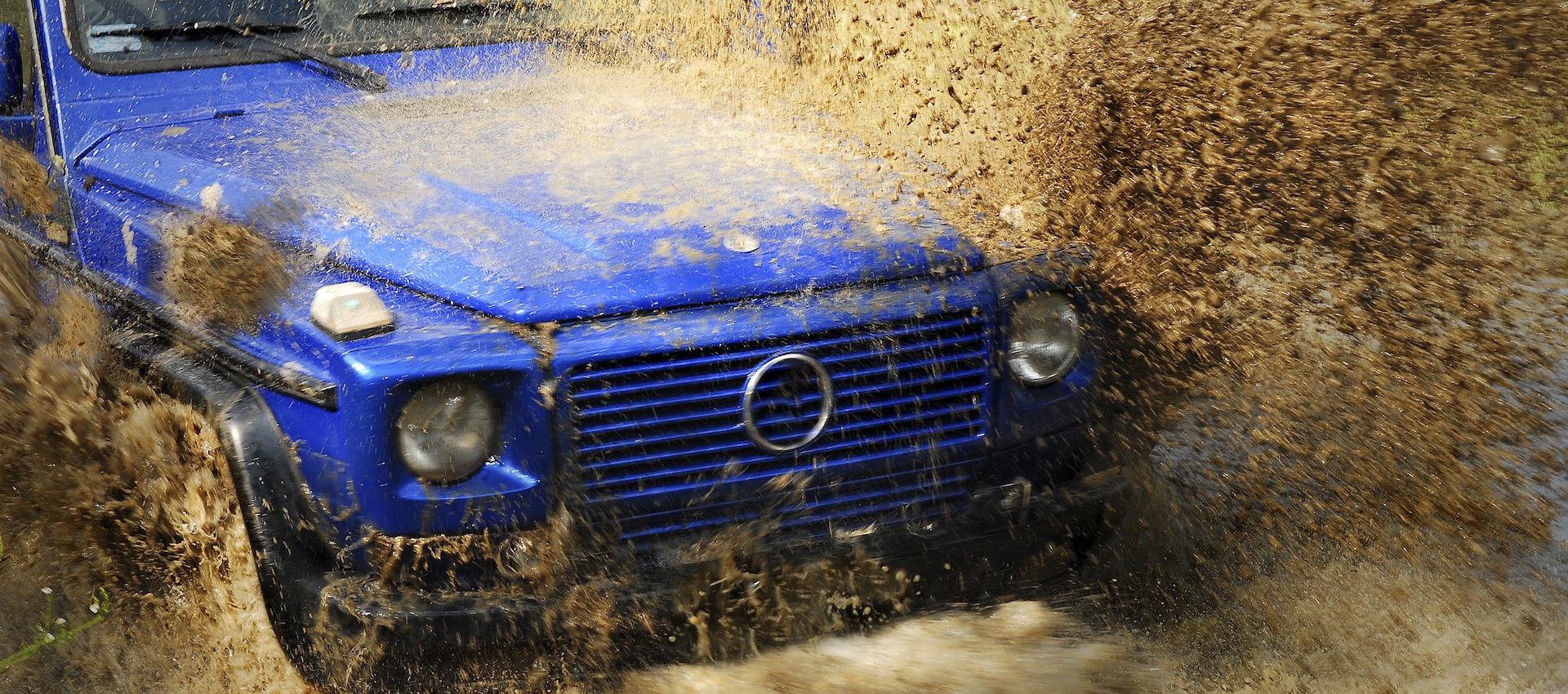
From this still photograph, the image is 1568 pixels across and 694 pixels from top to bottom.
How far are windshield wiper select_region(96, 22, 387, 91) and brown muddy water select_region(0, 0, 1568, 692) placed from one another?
513mm

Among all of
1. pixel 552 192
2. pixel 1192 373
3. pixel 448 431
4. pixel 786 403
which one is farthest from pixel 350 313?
pixel 1192 373

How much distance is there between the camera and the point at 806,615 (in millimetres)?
2312

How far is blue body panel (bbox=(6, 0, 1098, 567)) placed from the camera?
6.86 feet

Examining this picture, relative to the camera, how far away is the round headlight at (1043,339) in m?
2.39

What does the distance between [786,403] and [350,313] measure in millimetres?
768

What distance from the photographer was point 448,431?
2076 millimetres

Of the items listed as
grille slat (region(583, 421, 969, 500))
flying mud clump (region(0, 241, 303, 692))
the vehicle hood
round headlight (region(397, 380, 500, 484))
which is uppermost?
the vehicle hood

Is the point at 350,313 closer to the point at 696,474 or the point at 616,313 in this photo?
the point at 616,313

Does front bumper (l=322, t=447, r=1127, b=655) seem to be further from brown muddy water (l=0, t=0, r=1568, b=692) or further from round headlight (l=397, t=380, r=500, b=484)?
round headlight (l=397, t=380, r=500, b=484)

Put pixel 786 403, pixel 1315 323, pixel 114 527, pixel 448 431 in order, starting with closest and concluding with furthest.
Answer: pixel 448 431, pixel 786 403, pixel 114 527, pixel 1315 323

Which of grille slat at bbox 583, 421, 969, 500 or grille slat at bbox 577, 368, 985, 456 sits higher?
grille slat at bbox 577, 368, 985, 456

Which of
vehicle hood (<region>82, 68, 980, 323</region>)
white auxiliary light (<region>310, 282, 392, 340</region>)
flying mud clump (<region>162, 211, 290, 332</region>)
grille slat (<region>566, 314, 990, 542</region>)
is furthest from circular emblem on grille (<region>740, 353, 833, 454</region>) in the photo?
flying mud clump (<region>162, 211, 290, 332</region>)

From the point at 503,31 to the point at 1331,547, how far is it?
2.53 meters

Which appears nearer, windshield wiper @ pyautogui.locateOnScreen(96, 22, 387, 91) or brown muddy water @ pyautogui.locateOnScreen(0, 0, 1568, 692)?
brown muddy water @ pyautogui.locateOnScreen(0, 0, 1568, 692)
